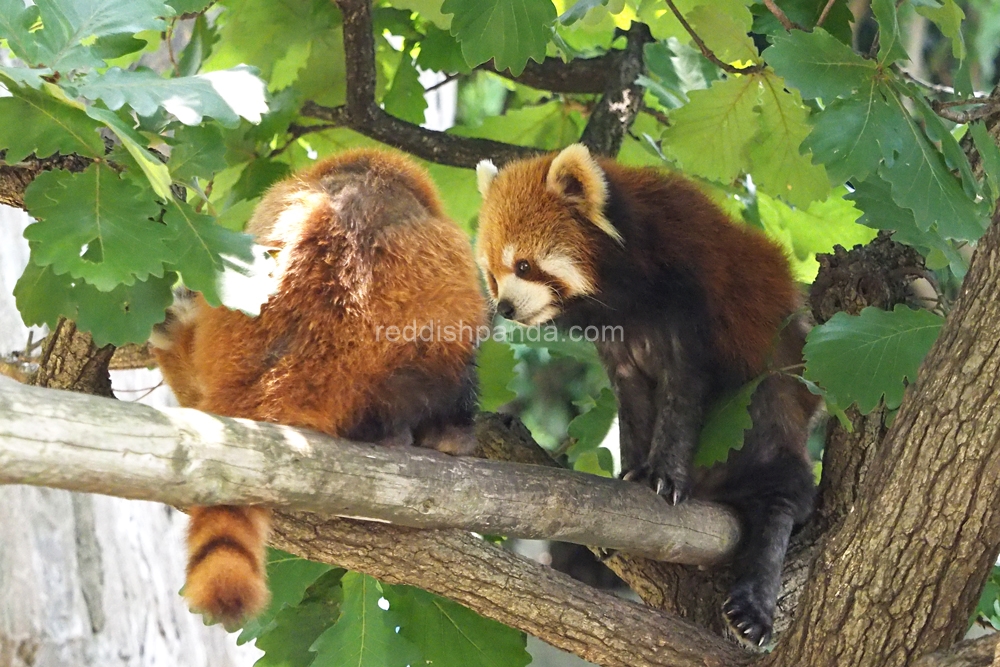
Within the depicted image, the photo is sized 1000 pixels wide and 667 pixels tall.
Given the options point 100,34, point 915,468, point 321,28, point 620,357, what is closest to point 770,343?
point 620,357

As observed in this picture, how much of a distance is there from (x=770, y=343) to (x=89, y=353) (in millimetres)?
1850

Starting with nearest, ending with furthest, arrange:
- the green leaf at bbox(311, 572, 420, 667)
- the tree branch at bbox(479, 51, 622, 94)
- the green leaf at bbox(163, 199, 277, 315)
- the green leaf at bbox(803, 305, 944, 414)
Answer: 1. the green leaf at bbox(163, 199, 277, 315)
2. the green leaf at bbox(803, 305, 944, 414)
3. the green leaf at bbox(311, 572, 420, 667)
4. the tree branch at bbox(479, 51, 622, 94)

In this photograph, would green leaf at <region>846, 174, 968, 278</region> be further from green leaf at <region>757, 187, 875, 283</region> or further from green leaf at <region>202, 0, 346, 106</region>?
green leaf at <region>202, 0, 346, 106</region>

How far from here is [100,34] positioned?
166cm

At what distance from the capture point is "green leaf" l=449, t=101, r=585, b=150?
381 centimetres

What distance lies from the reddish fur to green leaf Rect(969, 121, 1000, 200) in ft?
2.57

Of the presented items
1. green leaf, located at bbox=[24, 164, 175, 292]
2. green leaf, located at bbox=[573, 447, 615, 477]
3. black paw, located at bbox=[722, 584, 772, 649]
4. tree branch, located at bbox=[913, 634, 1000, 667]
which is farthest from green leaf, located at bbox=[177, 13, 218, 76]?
tree branch, located at bbox=[913, 634, 1000, 667]

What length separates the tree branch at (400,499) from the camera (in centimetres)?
142

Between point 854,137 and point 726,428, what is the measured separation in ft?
3.13

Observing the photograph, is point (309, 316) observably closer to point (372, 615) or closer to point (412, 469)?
point (412, 469)

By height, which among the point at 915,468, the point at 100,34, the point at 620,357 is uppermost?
the point at 100,34

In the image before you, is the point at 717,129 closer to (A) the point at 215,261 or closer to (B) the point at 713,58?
(B) the point at 713,58

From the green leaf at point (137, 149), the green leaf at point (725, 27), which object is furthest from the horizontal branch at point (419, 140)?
the green leaf at point (137, 149)

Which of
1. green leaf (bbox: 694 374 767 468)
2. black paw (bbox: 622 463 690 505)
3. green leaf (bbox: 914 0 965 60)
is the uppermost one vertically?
green leaf (bbox: 914 0 965 60)
